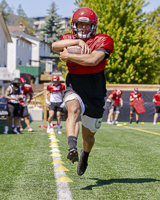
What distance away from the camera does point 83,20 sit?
3865 mm

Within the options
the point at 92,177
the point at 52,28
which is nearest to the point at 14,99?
the point at 92,177

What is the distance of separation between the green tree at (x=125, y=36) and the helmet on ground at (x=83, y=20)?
2728 cm

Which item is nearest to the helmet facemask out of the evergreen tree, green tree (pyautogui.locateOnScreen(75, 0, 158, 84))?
green tree (pyautogui.locateOnScreen(75, 0, 158, 84))

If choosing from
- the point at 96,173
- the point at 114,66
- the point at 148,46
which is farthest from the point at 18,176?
the point at 148,46

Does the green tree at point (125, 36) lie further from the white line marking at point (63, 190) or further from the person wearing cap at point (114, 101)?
the white line marking at point (63, 190)

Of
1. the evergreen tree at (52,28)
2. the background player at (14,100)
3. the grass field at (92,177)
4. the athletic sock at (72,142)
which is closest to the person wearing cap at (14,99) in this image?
the background player at (14,100)

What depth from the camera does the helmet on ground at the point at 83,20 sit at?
3.87 metres

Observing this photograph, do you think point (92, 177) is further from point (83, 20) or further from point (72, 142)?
point (83, 20)

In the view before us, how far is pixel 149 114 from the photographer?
2155 centimetres

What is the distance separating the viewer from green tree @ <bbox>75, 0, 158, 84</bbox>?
103 feet

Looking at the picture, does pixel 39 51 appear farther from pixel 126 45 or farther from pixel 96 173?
pixel 96 173

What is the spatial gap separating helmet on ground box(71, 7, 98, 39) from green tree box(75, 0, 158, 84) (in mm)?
27278

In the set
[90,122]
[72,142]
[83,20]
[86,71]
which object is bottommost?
[72,142]

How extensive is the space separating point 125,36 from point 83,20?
28581 millimetres
